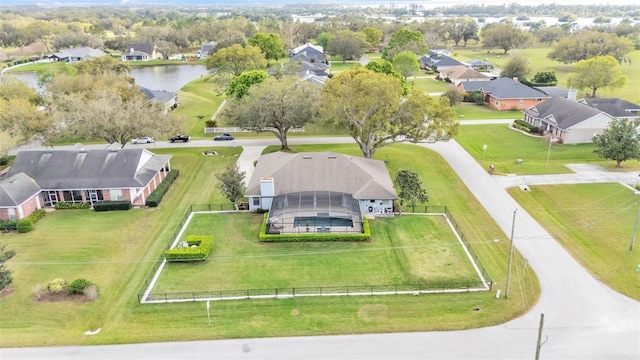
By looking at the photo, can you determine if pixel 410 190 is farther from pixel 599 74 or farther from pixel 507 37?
pixel 507 37

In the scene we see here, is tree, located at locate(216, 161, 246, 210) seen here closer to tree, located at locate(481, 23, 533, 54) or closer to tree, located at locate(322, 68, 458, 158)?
tree, located at locate(322, 68, 458, 158)

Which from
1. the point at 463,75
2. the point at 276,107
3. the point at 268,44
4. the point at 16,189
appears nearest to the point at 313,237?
the point at 276,107

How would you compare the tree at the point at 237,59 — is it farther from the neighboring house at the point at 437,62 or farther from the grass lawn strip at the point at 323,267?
the grass lawn strip at the point at 323,267

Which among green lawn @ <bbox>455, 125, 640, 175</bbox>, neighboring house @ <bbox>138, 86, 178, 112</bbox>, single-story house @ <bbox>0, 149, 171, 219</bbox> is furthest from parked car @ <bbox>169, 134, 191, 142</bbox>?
green lawn @ <bbox>455, 125, 640, 175</bbox>

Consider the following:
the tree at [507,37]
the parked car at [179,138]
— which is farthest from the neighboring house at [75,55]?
the tree at [507,37]

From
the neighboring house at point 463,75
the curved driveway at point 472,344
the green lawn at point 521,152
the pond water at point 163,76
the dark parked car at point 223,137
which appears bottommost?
the curved driveway at point 472,344

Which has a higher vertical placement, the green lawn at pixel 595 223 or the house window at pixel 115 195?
the house window at pixel 115 195

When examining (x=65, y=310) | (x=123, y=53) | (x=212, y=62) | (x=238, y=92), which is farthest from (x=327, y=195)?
(x=123, y=53)

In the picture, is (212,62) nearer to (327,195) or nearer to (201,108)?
(201,108)
